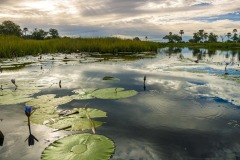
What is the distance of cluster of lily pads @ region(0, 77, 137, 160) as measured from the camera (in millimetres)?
2854

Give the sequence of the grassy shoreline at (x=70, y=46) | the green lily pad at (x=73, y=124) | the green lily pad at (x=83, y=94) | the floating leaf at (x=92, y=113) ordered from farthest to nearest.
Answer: the grassy shoreline at (x=70, y=46) → the green lily pad at (x=83, y=94) → the floating leaf at (x=92, y=113) → the green lily pad at (x=73, y=124)

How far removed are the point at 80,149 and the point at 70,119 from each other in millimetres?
1166

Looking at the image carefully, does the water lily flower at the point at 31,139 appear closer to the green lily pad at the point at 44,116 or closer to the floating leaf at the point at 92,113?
the green lily pad at the point at 44,116

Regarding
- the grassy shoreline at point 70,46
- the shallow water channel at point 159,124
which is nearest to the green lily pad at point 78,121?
the shallow water channel at point 159,124

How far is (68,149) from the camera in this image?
2912 mm

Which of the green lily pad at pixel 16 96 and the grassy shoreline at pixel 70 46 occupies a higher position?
the grassy shoreline at pixel 70 46

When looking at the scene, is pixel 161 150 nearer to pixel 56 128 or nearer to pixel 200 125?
pixel 200 125

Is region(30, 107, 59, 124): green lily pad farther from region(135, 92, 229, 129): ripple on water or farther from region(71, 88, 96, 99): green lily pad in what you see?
region(135, 92, 229, 129): ripple on water

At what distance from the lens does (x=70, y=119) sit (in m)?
4.00

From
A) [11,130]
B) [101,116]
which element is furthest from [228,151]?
[11,130]

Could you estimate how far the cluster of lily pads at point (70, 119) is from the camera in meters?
2.85

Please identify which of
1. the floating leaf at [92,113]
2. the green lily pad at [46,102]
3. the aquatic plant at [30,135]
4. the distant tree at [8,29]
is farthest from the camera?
the distant tree at [8,29]

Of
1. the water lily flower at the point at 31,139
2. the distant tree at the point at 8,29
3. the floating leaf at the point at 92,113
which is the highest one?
the distant tree at the point at 8,29

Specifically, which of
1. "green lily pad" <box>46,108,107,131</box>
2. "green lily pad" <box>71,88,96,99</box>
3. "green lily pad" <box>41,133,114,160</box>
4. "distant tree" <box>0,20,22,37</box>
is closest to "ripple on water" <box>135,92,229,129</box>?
"green lily pad" <box>46,108,107,131</box>
